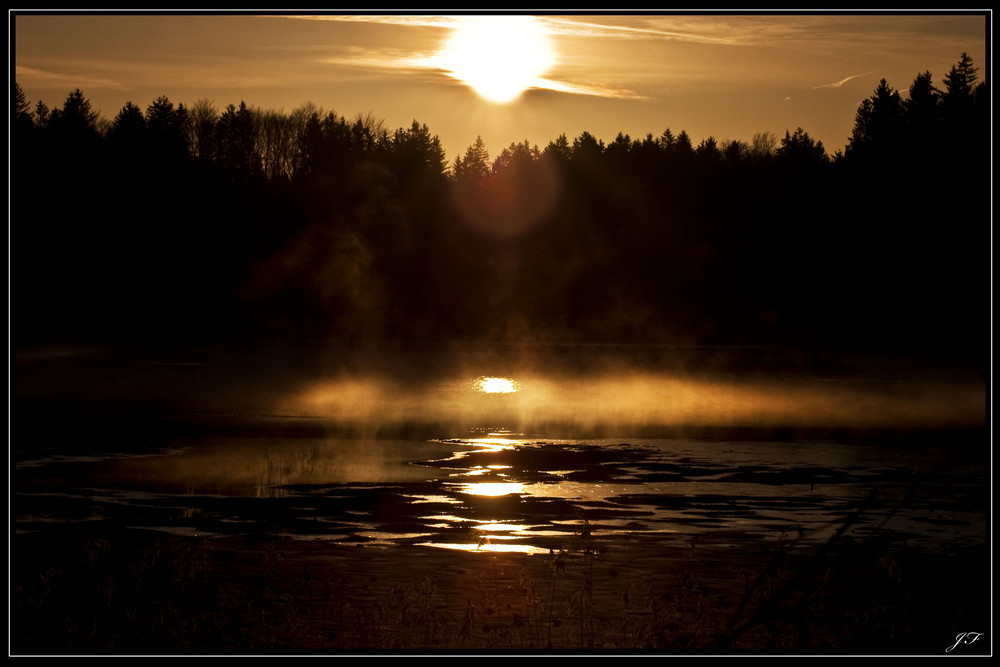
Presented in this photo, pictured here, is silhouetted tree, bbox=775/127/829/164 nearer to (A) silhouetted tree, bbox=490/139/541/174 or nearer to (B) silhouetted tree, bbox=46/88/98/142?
(A) silhouetted tree, bbox=490/139/541/174

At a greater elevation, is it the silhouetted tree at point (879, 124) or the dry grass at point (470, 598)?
the silhouetted tree at point (879, 124)

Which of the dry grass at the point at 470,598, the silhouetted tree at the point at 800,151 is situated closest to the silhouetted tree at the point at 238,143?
the silhouetted tree at the point at 800,151

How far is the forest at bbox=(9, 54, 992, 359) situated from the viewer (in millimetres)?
83875

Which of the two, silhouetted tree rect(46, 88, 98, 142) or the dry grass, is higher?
silhouetted tree rect(46, 88, 98, 142)

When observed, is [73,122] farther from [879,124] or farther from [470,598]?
[470,598]

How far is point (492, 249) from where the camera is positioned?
98.8 m

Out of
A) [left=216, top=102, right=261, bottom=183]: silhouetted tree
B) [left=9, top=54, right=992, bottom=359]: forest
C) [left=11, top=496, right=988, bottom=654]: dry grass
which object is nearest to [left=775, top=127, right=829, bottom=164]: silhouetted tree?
[left=9, top=54, right=992, bottom=359]: forest

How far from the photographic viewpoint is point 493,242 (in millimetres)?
99312

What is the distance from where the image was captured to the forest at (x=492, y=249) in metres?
83.9

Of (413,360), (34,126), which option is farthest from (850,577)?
(34,126)

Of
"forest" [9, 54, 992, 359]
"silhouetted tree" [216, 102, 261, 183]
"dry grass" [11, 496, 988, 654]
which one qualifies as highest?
"silhouetted tree" [216, 102, 261, 183]

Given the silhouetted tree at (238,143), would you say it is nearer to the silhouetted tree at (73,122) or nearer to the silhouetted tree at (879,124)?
the silhouetted tree at (73,122)

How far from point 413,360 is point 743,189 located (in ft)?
184

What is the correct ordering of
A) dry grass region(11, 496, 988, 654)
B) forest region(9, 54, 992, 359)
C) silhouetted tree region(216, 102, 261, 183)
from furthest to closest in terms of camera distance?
silhouetted tree region(216, 102, 261, 183) < forest region(9, 54, 992, 359) < dry grass region(11, 496, 988, 654)
